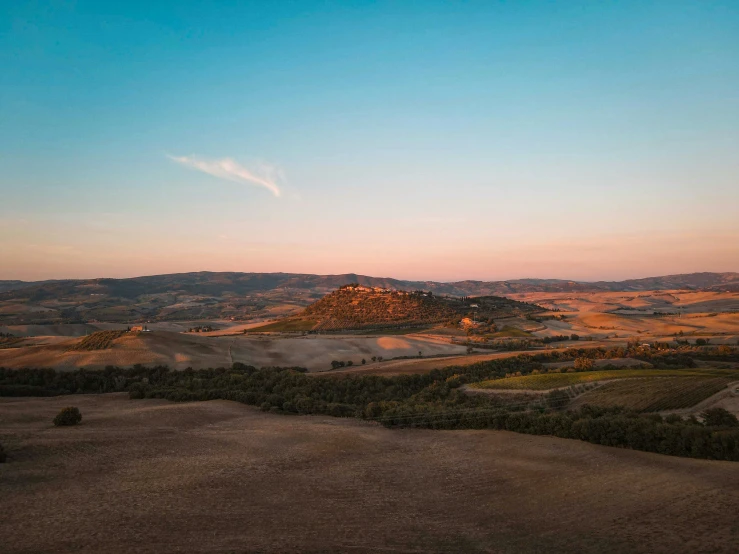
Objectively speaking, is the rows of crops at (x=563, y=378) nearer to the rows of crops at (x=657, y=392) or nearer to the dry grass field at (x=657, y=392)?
the dry grass field at (x=657, y=392)

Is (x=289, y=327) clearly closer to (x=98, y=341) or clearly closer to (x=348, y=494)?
(x=98, y=341)

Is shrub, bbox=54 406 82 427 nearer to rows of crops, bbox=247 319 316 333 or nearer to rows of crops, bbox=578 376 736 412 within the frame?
rows of crops, bbox=578 376 736 412

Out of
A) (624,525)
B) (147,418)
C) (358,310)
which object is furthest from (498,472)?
(358,310)

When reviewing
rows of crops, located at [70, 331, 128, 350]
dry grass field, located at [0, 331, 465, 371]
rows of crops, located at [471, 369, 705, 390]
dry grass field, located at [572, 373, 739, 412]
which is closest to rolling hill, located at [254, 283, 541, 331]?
A: dry grass field, located at [0, 331, 465, 371]

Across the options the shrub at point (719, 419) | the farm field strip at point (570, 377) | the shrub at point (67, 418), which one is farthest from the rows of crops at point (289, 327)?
the shrub at point (719, 419)

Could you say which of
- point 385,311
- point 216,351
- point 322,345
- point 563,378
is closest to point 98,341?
point 216,351

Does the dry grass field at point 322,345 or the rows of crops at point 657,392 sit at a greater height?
the rows of crops at point 657,392
